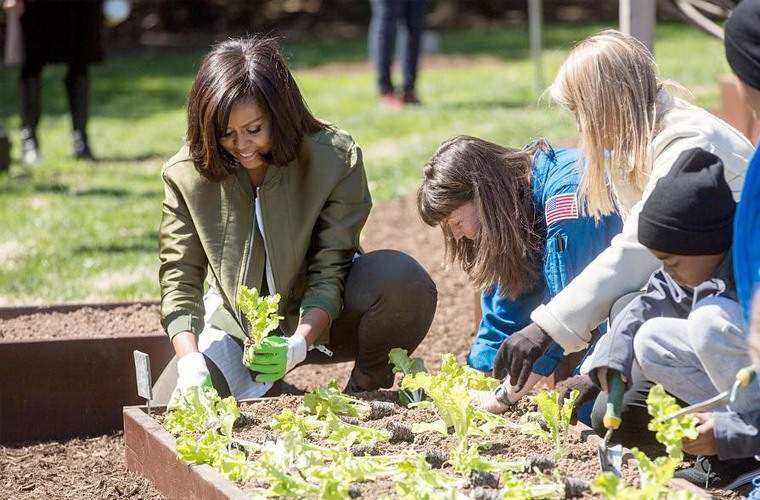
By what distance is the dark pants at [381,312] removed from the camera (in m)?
3.65

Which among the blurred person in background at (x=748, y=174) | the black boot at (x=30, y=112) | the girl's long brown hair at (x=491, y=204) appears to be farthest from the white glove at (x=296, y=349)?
the black boot at (x=30, y=112)

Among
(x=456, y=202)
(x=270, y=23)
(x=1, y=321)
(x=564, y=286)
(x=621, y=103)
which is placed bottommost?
(x=270, y=23)

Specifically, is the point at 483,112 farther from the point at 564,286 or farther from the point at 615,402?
the point at 615,402

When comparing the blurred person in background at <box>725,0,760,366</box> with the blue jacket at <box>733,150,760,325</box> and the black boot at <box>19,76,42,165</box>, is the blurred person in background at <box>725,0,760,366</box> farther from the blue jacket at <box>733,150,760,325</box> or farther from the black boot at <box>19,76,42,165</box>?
the black boot at <box>19,76,42,165</box>

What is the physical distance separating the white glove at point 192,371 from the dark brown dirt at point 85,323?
0.51m

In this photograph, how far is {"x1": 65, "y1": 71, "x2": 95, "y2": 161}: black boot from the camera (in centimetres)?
844

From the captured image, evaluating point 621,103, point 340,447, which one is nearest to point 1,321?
point 340,447

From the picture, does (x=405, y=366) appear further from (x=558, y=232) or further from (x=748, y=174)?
(x=748, y=174)

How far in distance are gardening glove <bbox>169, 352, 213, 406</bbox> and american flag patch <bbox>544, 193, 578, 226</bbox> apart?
101 cm

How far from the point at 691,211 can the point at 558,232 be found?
30.0 inches

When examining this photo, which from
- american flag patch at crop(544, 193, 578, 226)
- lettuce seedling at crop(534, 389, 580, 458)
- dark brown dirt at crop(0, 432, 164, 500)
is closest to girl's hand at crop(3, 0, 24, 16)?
dark brown dirt at crop(0, 432, 164, 500)

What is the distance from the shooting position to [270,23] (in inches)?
688

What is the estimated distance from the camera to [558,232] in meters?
3.36

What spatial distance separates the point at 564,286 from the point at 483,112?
21.0ft
